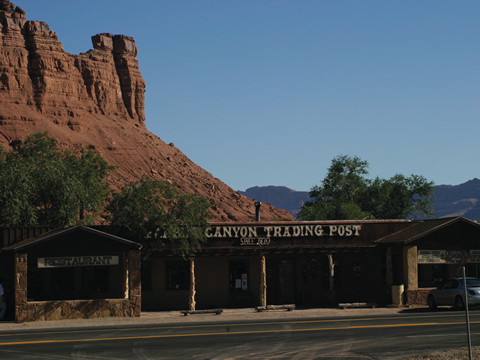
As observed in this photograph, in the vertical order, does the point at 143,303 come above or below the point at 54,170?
below

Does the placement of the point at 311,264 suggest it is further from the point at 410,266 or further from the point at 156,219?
the point at 156,219

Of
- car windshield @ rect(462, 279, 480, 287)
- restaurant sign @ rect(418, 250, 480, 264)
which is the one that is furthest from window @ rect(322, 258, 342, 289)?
car windshield @ rect(462, 279, 480, 287)

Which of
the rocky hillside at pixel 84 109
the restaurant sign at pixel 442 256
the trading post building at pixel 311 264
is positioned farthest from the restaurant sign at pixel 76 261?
the rocky hillside at pixel 84 109

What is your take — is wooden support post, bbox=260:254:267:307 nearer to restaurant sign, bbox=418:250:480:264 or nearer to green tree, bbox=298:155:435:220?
restaurant sign, bbox=418:250:480:264

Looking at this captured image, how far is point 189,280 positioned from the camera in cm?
3025

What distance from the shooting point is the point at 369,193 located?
62156 millimetres

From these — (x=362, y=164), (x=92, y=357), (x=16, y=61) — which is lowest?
(x=92, y=357)

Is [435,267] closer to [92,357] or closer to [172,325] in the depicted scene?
[172,325]

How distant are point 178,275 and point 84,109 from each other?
260 feet

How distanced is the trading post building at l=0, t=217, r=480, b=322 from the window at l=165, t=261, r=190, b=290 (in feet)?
0.16

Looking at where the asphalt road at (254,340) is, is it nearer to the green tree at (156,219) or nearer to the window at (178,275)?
the green tree at (156,219)

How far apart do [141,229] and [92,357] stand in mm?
12297

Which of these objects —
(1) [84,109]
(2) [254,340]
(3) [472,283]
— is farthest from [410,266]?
(1) [84,109]

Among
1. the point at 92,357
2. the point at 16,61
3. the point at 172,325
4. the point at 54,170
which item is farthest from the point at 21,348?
the point at 16,61
